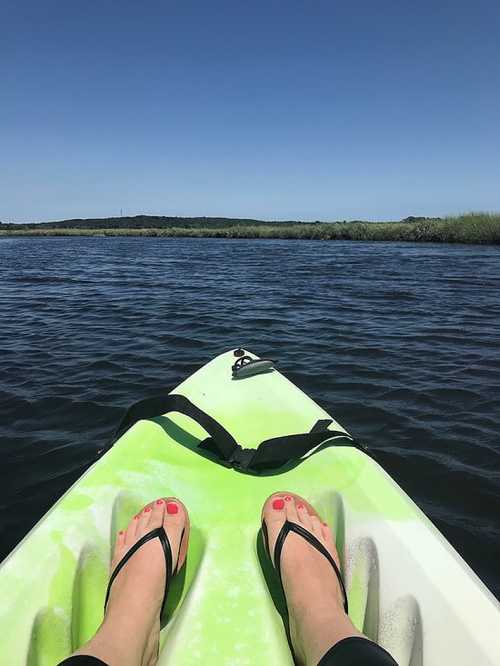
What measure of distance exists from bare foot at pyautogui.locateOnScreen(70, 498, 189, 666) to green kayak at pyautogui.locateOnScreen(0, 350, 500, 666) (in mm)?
103

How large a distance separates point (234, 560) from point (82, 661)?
2.81 feet

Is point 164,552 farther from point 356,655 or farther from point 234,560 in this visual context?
point 356,655

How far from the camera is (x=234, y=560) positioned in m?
2.18

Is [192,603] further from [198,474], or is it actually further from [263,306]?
[263,306]

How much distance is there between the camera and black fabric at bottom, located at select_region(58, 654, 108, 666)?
1436 millimetres

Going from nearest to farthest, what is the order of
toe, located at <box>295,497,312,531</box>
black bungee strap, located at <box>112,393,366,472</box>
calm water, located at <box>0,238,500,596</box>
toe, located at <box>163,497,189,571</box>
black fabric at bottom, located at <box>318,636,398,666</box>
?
black fabric at bottom, located at <box>318,636,398,666</box>
toe, located at <box>163,497,189,571</box>
toe, located at <box>295,497,312,531</box>
black bungee strap, located at <box>112,393,366,472</box>
calm water, located at <box>0,238,500,596</box>

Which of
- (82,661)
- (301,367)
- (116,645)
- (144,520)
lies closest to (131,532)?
(144,520)

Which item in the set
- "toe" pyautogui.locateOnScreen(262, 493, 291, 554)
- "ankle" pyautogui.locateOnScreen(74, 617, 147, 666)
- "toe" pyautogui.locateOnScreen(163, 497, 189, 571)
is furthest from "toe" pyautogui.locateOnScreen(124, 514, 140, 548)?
"toe" pyautogui.locateOnScreen(262, 493, 291, 554)

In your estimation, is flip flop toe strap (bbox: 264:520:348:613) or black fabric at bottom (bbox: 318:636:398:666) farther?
flip flop toe strap (bbox: 264:520:348:613)

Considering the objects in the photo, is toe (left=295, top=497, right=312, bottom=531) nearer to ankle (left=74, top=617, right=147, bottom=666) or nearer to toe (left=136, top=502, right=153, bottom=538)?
toe (left=136, top=502, right=153, bottom=538)

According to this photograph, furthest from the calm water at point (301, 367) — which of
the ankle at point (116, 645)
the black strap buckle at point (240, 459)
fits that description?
the ankle at point (116, 645)

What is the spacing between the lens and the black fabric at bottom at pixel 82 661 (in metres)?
1.44

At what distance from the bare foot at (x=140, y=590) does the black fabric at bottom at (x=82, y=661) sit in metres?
0.03

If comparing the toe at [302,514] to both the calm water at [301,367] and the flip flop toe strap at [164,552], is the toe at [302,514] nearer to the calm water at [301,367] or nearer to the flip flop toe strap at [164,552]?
the flip flop toe strap at [164,552]
